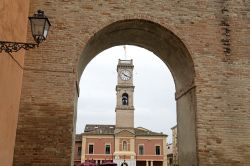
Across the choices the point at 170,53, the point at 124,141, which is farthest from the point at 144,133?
the point at 170,53

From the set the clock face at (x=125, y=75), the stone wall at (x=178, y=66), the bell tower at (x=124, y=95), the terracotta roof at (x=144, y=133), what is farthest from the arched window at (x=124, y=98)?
the stone wall at (x=178, y=66)

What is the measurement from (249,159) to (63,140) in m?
4.68

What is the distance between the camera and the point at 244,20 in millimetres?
9719

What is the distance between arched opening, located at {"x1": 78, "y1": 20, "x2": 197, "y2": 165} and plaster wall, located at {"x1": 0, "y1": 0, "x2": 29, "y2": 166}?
5.87ft

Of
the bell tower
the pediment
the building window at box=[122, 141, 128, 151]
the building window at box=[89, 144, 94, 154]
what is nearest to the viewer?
the bell tower

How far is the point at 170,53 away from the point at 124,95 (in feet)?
137

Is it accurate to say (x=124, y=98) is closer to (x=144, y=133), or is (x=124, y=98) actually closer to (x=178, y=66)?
(x=144, y=133)

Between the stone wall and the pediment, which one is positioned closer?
the stone wall

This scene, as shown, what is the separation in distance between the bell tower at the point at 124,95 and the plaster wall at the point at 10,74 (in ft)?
142

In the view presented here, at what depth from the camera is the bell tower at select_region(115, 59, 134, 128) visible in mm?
51625

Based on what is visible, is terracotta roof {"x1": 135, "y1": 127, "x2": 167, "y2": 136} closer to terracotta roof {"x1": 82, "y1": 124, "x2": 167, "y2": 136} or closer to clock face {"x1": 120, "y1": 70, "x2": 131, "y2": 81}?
terracotta roof {"x1": 82, "y1": 124, "x2": 167, "y2": 136}

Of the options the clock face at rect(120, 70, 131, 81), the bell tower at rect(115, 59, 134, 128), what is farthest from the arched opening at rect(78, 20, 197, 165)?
the clock face at rect(120, 70, 131, 81)

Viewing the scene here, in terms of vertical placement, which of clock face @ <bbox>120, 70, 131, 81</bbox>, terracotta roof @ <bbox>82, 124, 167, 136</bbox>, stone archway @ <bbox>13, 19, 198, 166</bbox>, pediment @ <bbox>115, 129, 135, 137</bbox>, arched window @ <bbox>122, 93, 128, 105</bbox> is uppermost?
clock face @ <bbox>120, 70, 131, 81</bbox>

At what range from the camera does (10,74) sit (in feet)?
23.6
